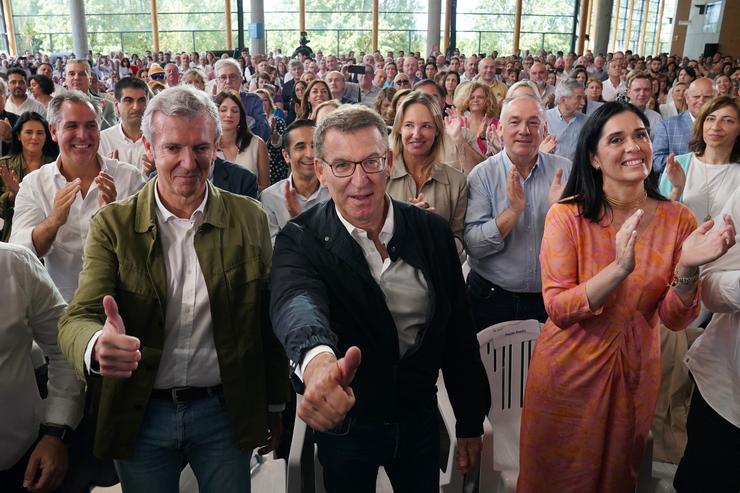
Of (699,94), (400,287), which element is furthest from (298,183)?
(699,94)

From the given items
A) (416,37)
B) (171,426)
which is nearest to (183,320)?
(171,426)

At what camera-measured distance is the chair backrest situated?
264 centimetres

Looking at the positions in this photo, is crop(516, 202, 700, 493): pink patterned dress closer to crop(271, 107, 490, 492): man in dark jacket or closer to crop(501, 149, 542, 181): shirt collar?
crop(271, 107, 490, 492): man in dark jacket

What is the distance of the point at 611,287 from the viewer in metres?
1.88

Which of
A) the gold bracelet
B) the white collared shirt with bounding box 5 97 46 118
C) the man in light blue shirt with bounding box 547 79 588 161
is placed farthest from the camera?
the white collared shirt with bounding box 5 97 46 118

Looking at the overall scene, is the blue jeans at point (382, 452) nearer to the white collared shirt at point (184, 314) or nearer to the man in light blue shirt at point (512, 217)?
the white collared shirt at point (184, 314)

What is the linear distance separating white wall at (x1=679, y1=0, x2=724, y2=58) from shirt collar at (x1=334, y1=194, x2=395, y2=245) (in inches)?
974

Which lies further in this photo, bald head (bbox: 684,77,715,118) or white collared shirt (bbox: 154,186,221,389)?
bald head (bbox: 684,77,715,118)

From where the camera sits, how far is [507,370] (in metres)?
2.72

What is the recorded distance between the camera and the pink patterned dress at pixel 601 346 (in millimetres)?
2016

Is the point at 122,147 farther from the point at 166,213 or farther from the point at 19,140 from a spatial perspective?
the point at 166,213

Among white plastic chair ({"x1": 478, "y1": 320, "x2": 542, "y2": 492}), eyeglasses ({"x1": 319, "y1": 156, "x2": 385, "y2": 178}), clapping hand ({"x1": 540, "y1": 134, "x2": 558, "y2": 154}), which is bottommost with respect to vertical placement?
white plastic chair ({"x1": 478, "y1": 320, "x2": 542, "y2": 492})

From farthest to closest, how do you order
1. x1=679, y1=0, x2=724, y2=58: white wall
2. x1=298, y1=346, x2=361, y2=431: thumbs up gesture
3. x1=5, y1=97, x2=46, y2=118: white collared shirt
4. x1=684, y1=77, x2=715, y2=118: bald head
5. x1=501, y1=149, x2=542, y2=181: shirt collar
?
x1=679, y1=0, x2=724, y2=58: white wall < x1=5, y1=97, x2=46, y2=118: white collared shirt < x1=684, y1=77, x2=715, y2=118: bald head < x1=501, y1=149, x2=542, y2=181: shirt collar < x1=298, y1=346, x2=361, y2=431: thumbs up gesture

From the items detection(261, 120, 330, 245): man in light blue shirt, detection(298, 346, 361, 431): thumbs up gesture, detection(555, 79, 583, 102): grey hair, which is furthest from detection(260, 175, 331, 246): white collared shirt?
detection(555, 79, 583, 102): grey hair
